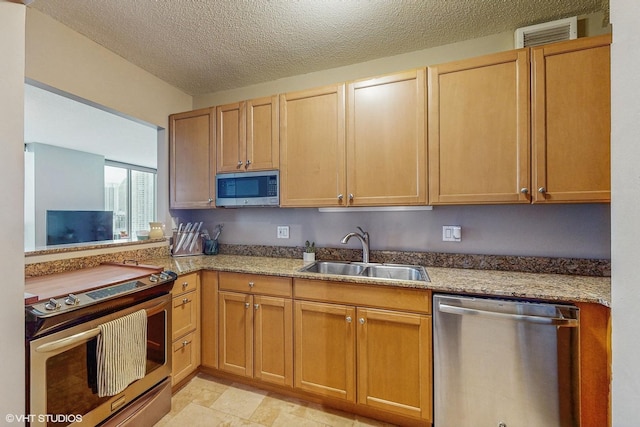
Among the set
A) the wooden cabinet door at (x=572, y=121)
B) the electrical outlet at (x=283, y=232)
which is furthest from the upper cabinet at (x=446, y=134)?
the electrical outlet at (x=283, y=232)

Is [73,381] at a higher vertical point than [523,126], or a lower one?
lower

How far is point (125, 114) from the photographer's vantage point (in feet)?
7.23

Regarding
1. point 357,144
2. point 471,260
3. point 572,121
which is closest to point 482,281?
point 471,260

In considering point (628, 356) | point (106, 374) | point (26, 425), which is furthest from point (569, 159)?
point (26, 425)

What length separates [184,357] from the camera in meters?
1.97

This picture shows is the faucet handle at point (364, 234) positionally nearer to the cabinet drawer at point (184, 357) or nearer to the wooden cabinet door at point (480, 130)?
the wooden cabinet door at point (480, 130)

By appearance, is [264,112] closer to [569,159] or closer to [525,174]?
[525,174]

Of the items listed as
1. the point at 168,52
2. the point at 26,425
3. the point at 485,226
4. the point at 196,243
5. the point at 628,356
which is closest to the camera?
the point at 628,356

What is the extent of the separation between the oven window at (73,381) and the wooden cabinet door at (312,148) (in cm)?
141

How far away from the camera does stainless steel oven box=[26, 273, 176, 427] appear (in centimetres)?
114

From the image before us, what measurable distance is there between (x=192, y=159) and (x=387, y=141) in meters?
1.73

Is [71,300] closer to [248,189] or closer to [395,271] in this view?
[248,189]

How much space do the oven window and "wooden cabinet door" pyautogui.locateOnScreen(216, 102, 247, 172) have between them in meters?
1.48

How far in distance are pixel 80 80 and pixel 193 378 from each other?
7.54ft
